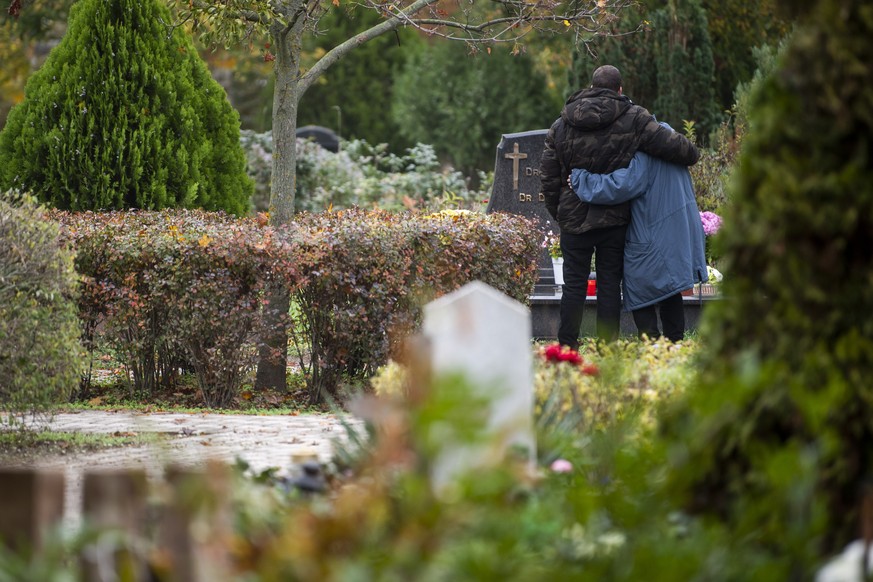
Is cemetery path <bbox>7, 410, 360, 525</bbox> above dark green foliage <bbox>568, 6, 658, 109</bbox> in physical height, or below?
below

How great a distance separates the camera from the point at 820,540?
2.92 meters

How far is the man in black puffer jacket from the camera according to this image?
8.52 meters

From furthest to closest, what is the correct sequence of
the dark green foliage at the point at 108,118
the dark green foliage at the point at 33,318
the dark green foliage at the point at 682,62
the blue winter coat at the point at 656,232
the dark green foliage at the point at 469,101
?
the dark green foliage at the point at 469,101 → the dark green foliage at the point at 682,62 → the dark green foliage at the point at 108,118 → the blue winter coat at the point at 656,232 → the dark green foliage at the point at 33,318

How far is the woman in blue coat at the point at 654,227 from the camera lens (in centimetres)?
852

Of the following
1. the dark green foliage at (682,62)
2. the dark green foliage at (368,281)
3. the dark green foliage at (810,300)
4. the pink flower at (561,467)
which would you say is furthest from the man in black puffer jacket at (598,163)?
the dark green foliage at (682,62)

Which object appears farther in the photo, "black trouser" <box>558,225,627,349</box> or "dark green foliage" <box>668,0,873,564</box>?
"black trouser" <box>558,225,627,349</box>

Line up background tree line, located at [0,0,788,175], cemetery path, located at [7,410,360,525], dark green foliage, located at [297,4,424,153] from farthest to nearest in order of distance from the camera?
dark green foliage, located at [297,4,424,153] < background tree line, located at [0,0,788,175] < cemetery path, located at [7,410,360,525]

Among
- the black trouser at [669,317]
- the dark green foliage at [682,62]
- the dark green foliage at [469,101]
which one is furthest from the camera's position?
the dark green foliage at [469,101]

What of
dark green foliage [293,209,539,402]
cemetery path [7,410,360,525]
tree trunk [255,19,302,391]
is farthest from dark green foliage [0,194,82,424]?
tree trunk [255,19,302,391]

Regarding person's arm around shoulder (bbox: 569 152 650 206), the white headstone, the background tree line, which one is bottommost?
the white headstone

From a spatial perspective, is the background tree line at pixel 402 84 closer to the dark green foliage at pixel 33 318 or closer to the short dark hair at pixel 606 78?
the short dark hair at pixel 606 78

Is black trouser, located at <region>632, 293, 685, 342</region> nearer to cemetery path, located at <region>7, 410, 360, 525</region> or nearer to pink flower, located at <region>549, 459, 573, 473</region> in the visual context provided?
cemetery path, located at <region>7, 410, 360, 525</region>

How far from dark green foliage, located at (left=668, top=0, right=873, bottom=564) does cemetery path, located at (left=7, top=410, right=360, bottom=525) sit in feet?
7.99

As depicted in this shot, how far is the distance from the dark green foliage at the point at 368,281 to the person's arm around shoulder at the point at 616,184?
2.98ft
